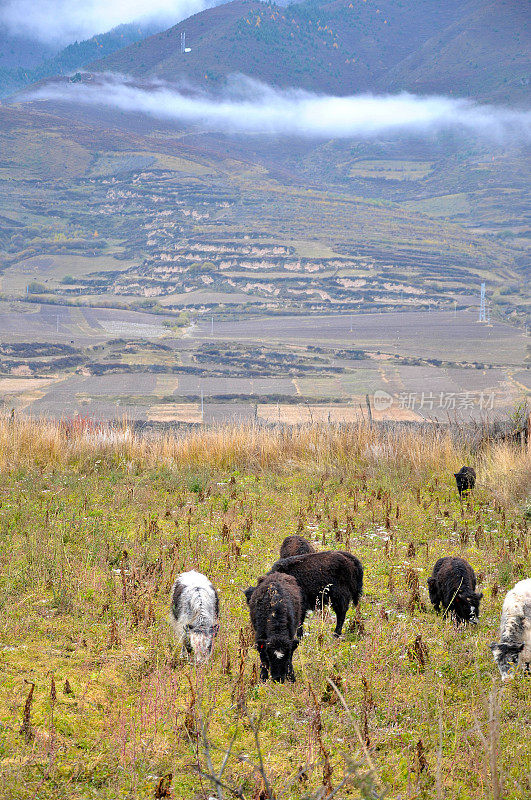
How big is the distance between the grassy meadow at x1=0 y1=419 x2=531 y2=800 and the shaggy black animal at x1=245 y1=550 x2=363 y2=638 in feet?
0.52

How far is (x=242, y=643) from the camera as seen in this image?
479 centimetres

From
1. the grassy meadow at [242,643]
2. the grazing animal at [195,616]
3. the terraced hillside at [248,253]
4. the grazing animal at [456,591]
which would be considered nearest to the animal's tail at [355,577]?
the grassy meadow at [242,643]

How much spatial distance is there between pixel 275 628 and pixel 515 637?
5.33 ft

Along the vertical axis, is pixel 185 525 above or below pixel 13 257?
below

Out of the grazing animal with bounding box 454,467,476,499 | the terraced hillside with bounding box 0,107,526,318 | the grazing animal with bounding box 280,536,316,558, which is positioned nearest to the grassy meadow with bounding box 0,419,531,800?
the grazing animal with bounding box 454,467,476,499

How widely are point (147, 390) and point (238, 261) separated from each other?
279 ft

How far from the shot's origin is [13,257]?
6294 inches

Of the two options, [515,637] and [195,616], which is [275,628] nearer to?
[195,616]

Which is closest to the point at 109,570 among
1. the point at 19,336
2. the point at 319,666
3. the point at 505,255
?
the point at 319,666

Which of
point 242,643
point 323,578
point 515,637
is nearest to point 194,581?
point 242,643

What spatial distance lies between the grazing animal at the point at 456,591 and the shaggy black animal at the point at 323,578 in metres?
0.79

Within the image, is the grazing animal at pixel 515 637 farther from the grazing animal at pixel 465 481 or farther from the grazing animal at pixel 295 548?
the grazing animal at pixel 465 481

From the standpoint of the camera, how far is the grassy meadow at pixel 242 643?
11.6 feet

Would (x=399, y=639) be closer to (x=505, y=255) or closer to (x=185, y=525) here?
(x=185, y=525)
